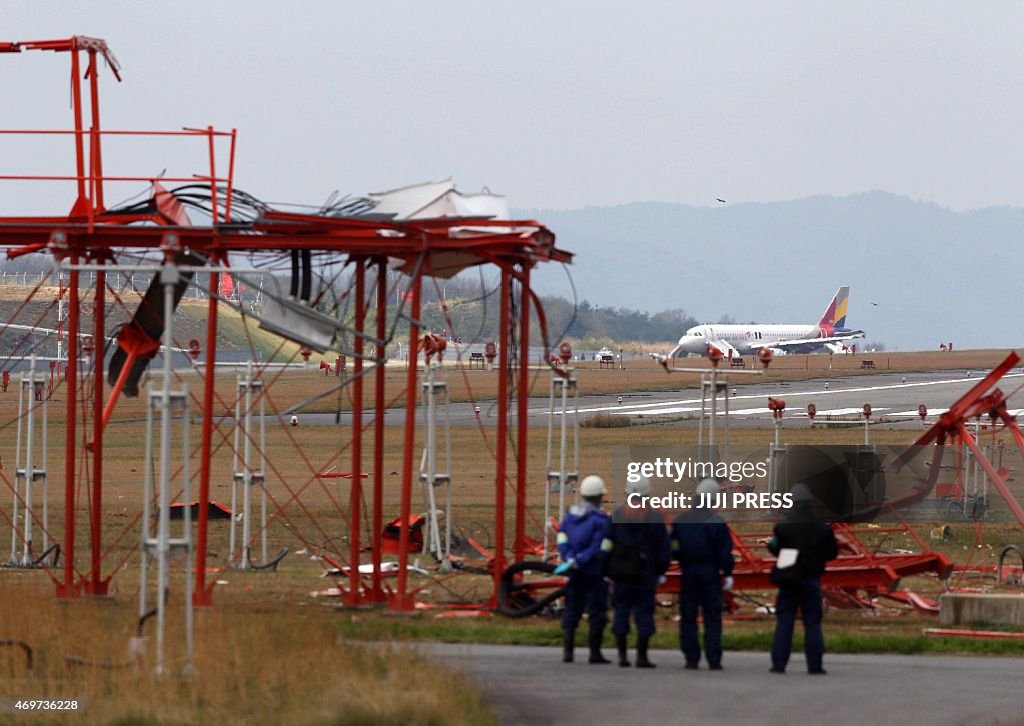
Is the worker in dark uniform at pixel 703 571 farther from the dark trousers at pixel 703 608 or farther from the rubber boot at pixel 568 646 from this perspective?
the rubber boot at pixel 568 646

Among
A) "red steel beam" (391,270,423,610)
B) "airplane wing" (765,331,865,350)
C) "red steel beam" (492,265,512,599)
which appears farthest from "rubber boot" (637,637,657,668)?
"airplane wing" (765,331,865,350)

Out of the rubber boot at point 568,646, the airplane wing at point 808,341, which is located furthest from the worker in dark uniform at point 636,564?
the airplane wing at point 808,341

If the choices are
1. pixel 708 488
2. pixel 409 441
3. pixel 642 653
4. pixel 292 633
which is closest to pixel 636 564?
pixel 642 653

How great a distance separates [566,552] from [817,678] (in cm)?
271

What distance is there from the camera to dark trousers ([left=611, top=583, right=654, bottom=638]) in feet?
57.7

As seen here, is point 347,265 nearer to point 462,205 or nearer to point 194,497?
point 462,205

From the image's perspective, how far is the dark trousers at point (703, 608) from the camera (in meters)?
17.6

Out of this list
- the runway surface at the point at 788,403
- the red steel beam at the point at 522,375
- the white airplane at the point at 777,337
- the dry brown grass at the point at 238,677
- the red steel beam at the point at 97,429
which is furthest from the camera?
the white airplane at the point at 777,337

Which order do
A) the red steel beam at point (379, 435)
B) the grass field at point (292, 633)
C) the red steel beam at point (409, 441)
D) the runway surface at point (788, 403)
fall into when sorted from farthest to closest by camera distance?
the runway surface at point (788, 403) → the red steel beam at point (379, 435) → the red steel beam at point (409, 441) → the grass field at point (292, 633)

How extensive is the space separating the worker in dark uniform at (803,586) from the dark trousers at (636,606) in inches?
47.0

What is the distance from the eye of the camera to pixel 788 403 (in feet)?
265

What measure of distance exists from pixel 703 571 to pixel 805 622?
3.52 feet

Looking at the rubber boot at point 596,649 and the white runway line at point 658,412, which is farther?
the white runway line at point 658,412

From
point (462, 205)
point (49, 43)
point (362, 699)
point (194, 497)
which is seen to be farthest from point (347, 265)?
point (194, 497)
